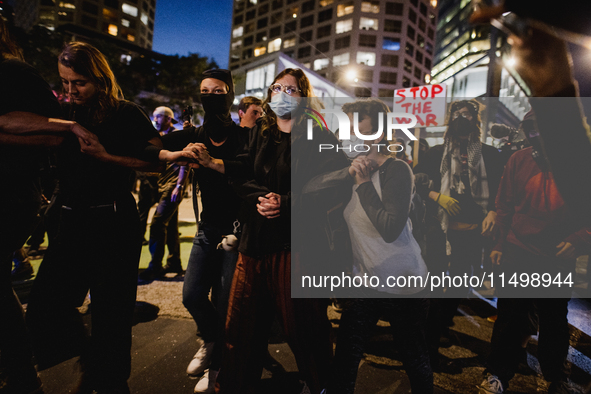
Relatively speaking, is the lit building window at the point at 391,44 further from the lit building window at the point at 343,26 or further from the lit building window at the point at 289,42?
the lit building window at the point at 289,42

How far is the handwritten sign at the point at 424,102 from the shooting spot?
586 cm

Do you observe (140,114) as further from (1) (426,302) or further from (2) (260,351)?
(1) (426,302)

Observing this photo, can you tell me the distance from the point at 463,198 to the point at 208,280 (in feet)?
7.75

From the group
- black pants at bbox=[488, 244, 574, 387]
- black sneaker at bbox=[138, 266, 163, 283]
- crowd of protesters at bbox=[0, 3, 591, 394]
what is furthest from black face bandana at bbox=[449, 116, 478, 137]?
black sneaker at bbox=[138, 266, 163, 283]

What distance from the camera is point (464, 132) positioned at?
9.12ft

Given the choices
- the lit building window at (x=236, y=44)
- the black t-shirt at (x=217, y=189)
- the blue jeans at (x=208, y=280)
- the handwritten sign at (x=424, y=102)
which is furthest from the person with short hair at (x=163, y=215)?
the lit building window at (x=236, y=44)

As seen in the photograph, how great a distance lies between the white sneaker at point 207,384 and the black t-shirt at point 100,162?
4.38 ft

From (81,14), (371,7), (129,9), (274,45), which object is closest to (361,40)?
(371,7)

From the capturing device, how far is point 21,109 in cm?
155

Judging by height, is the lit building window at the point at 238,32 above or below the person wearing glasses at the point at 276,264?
above

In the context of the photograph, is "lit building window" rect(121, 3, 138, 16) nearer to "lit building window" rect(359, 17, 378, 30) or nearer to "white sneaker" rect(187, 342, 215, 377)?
"lit building window" rect(359, 17, 378, 30)

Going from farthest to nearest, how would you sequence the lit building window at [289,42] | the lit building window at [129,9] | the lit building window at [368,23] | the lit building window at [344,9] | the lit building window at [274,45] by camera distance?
the lit building window at [129,9] → the lit building window at [274,45] → the lit building window at [289,42] → the lit building window at [344,9] → the lit building window at [368,23]

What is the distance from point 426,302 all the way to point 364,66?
6343 cm

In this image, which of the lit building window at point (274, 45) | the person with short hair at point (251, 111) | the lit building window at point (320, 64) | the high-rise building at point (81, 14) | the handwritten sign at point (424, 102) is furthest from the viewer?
the lit building window at point (274, 45)
